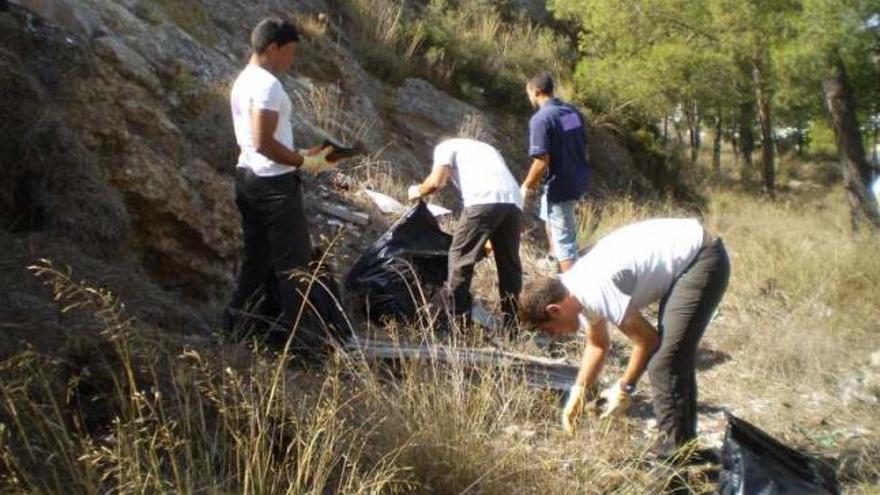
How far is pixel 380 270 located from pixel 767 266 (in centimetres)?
401

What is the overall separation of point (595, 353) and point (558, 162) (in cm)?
285

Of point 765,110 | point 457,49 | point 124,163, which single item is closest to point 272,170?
point 124,163

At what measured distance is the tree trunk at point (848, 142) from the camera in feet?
36.2

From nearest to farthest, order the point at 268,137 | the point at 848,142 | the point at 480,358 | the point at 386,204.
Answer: the point at 480,358 < the point at 268,137 < the point at 386,204 < the point at 848,142

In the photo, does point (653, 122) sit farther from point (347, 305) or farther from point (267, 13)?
point (347, 305)

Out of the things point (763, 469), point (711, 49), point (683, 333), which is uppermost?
point (711, 49)

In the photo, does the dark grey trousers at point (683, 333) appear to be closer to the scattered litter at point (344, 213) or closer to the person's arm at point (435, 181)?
the person's arm at point (435, 181)

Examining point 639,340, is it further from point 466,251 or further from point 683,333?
point 466,251

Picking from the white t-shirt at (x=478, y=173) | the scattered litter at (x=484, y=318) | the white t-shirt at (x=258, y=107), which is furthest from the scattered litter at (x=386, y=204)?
the white t-shirt at (x=258, y=107)

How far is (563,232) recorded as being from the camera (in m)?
6.52

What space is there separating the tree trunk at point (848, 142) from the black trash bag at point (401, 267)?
268 inches

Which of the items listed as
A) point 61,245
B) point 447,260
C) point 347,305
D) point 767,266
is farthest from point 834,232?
point 61,245

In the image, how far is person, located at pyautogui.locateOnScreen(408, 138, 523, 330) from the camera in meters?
5.51

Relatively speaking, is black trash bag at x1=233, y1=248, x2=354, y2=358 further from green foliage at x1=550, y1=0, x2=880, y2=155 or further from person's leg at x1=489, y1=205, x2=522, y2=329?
green foliage at x1=550, y1=0, x2=880, y2=155
